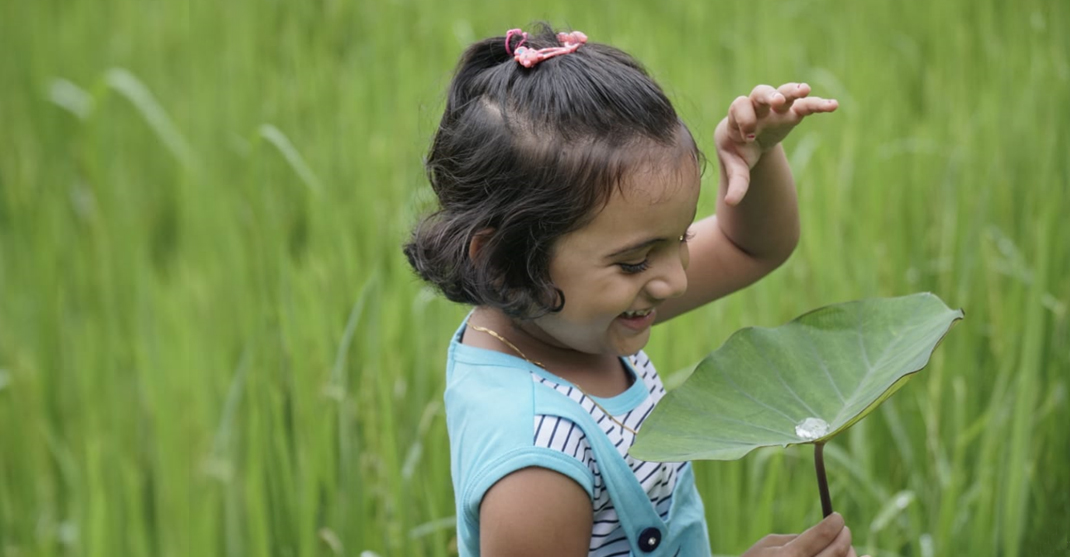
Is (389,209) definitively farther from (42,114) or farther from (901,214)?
(42,114)

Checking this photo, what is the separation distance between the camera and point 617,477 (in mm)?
938

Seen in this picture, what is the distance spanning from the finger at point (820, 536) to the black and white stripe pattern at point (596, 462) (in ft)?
0.49

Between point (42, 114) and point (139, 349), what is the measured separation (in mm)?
1499

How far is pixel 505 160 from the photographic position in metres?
0.96

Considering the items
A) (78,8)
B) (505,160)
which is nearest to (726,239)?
(505,160)

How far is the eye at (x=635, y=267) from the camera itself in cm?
94

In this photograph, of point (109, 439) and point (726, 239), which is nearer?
point (726, 239)

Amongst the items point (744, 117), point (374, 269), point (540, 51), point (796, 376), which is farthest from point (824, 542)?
point (374, 269)

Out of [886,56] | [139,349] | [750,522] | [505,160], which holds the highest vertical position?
[505,160]

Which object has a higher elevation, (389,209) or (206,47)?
(206,47)

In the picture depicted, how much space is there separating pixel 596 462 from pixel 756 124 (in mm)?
332

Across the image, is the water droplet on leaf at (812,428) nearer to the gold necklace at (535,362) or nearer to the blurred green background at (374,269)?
the gold necklace at (535,362)

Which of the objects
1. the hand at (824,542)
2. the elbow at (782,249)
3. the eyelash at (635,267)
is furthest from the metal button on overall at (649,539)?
the elbow at (782,249)

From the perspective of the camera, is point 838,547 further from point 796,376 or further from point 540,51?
point 540,51
